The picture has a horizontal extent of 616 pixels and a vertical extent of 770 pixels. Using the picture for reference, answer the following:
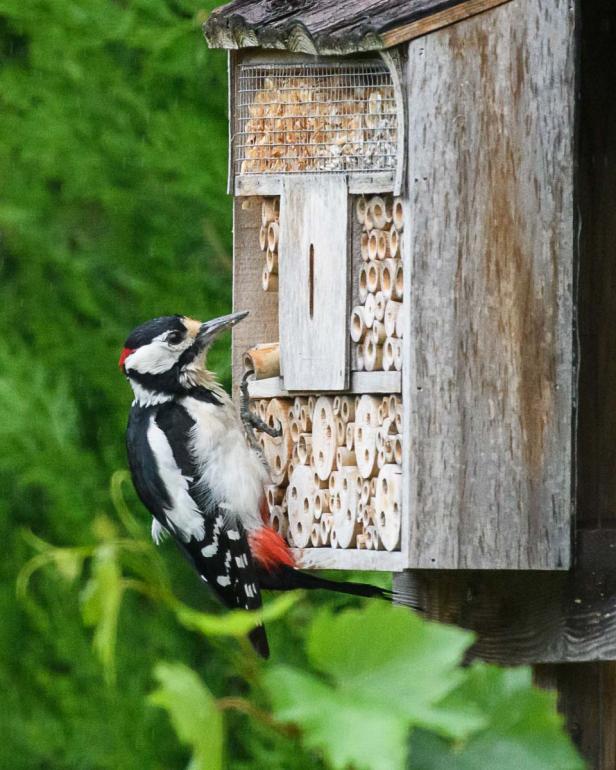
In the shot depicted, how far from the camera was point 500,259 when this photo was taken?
94.7 inches

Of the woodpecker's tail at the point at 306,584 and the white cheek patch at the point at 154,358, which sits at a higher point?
the white cheek patch at the point at 154,358

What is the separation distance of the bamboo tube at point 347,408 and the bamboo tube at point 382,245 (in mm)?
308

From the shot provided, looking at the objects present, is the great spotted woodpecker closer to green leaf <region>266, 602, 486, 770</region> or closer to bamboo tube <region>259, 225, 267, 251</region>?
bamboo tube <region>259, 225, 267, 251</region>

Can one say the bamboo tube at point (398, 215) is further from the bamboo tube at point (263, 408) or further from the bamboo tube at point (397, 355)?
the bamboo tube at point (263, 408)

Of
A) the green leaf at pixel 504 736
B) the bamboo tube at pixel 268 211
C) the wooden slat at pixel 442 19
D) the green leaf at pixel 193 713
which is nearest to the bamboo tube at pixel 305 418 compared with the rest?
the bamboo tube at pixel 268 211

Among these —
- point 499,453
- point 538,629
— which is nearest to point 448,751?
point 499,453

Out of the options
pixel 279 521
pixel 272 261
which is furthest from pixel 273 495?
pixel 272 261

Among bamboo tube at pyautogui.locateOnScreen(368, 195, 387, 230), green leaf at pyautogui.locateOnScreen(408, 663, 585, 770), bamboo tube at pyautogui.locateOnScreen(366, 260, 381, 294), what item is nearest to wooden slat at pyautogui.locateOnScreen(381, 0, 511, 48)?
Result: bamboo tube at pyautogui.locateOnScreen(368, 195, 387, 230)

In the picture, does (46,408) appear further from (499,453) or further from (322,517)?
(499,453)

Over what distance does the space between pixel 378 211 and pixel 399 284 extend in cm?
17

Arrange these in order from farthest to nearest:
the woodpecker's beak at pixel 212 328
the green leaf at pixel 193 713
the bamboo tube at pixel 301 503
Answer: the woodpecker's beak at pixel 212 328, the bamboo tube at pixel 301 503, the green leaf at pixel 193 713

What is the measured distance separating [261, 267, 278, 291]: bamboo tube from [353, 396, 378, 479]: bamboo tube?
A: 20.9 inches

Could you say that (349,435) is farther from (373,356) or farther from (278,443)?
(278,443)

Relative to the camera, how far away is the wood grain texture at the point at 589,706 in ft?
9.15
